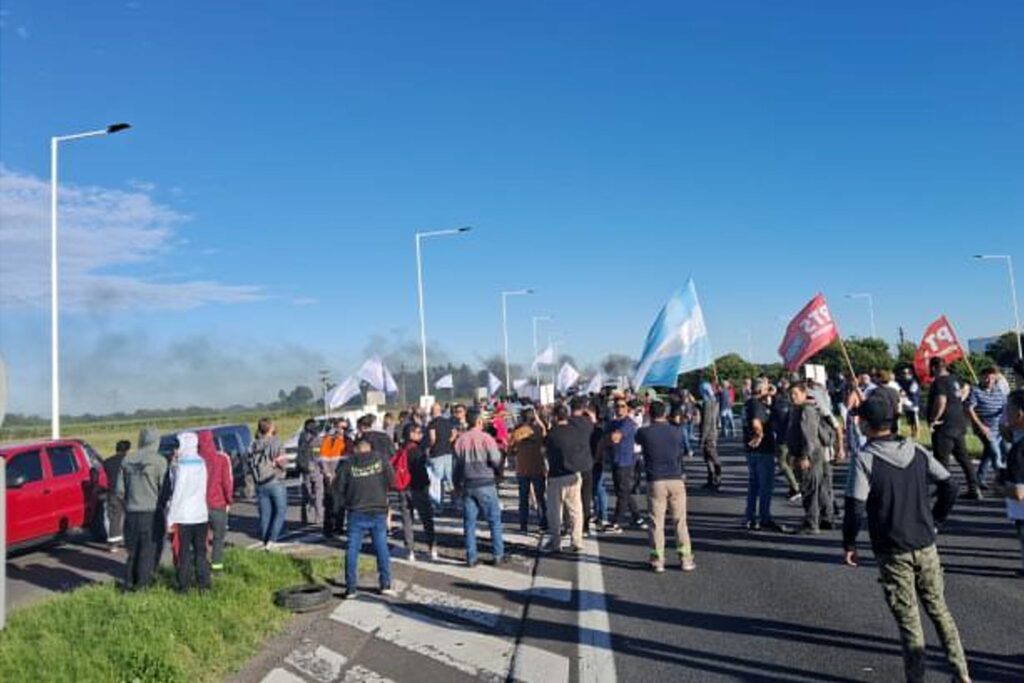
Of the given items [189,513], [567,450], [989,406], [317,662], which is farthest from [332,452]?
[989,406]

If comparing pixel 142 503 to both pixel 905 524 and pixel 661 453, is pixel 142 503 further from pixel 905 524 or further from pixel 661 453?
pixel 905 524

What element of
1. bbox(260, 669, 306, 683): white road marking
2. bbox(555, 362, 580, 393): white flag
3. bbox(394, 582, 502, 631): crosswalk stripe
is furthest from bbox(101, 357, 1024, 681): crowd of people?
bbox(555, 362, 580, 393): white flag

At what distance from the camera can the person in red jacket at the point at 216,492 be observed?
33.2 ft

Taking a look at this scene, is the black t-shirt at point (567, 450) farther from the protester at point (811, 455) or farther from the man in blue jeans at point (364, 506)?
the protester at point (811, 455)

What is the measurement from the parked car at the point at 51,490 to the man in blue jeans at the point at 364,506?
531cm

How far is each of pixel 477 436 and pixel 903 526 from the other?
5.99 m

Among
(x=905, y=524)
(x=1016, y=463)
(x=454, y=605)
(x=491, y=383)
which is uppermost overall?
(x=491, y=383)

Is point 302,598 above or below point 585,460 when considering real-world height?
below

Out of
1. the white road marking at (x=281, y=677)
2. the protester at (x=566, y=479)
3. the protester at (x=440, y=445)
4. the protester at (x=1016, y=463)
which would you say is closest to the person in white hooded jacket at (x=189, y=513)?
the white road marking at (x=281, y=677)

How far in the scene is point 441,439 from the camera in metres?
14.4

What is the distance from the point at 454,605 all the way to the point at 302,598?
1.48 meters

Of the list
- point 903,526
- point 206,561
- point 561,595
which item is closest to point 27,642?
point 206,561

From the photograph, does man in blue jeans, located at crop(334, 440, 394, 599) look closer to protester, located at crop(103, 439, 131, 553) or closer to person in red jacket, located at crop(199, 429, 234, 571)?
person in red jacket, located at crop(199, 429, 234, 571)

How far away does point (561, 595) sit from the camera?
334 inches
